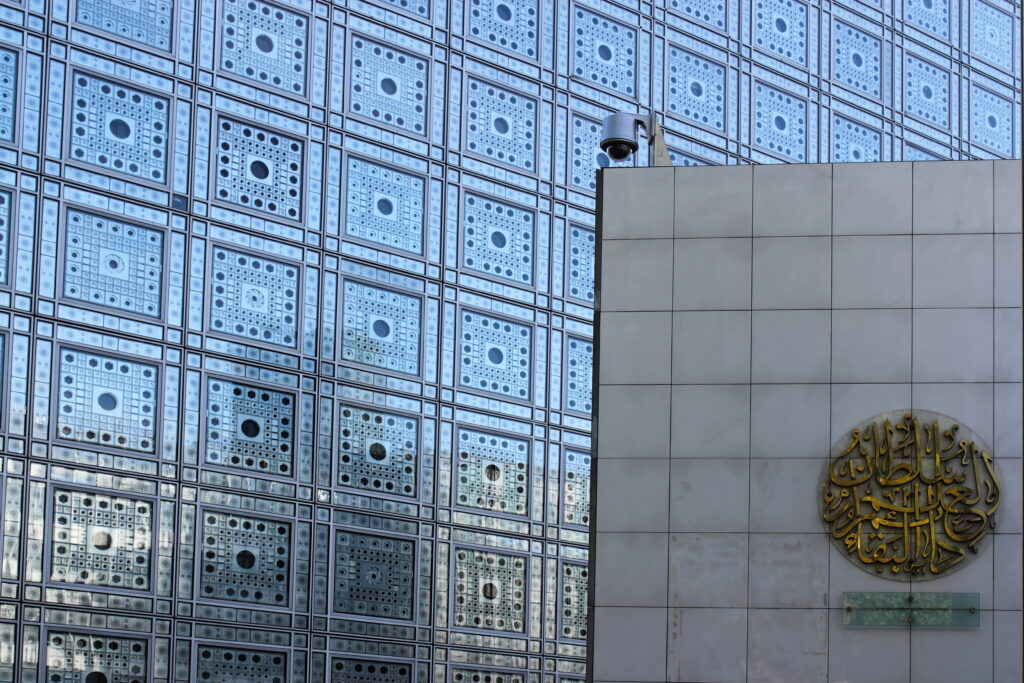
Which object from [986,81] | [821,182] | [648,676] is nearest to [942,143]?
[986,81]

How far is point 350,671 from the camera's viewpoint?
23.1 metres

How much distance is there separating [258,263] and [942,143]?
512 inches

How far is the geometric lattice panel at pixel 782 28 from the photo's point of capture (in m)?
29.1

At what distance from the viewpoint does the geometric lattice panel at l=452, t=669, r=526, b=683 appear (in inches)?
947

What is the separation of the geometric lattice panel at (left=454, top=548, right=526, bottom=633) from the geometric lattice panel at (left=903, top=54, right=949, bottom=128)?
35.5ft

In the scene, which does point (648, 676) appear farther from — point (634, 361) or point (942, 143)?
point (942, 143)

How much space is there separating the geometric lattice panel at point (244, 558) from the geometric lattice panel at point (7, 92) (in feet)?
15.9

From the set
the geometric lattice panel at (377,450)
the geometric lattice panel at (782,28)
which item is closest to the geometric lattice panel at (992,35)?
the geometric lattice panel at (782,28)

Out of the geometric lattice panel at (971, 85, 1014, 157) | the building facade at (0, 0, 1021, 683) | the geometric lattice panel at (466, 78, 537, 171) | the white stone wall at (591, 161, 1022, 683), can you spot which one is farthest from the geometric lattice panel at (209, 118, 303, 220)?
the geometric lattice panel at (971, 85, 1014, 157)

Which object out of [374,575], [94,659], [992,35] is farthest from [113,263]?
[992,35]

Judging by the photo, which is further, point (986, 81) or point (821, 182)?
point (986, 81)

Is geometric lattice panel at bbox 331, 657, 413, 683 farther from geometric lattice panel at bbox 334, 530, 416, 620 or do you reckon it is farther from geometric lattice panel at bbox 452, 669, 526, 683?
geometric lattice panel at bbox 452, 669, 526, 683

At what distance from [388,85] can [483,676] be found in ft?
25.2

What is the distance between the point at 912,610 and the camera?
1611 cm
